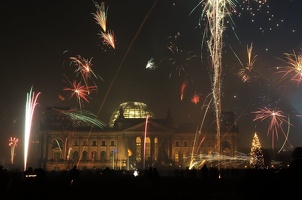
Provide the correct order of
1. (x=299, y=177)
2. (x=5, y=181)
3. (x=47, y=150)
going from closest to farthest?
(x=299, y=177), (x=5, y=181), (x=47, y=150)

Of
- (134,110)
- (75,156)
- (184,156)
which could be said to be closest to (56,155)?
(75,156)

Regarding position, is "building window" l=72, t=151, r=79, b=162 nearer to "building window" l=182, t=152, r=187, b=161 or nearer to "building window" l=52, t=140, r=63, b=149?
"building window" l=52, t=140, r=63, b=149

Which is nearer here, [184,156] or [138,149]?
[138,149]

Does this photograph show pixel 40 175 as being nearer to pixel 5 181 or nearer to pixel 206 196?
pixel 5 181

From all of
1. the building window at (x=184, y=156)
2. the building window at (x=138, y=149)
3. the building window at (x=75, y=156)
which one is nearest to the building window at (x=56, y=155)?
the building window at (x=75, y=156)

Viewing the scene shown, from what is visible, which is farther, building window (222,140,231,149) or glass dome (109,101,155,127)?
glass dome (109,101,155,127)

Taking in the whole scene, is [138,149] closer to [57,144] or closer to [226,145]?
[57,144]

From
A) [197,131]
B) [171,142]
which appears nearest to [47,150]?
[171,142]

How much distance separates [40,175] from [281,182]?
1742cm

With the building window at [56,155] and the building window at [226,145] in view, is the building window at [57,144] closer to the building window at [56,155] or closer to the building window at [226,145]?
the building window at [56,155]

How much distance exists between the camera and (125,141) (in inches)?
4151

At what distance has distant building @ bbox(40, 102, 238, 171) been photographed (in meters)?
104

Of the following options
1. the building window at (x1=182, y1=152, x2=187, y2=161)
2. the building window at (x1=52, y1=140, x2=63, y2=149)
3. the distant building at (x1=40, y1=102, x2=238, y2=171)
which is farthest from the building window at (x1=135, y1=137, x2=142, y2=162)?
the building window at (x1=52, y1=140, x2=63, y2=149)

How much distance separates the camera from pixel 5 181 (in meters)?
19.7
